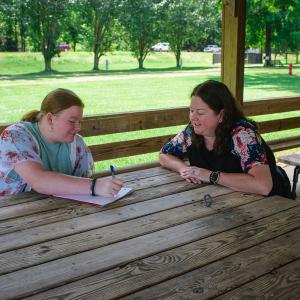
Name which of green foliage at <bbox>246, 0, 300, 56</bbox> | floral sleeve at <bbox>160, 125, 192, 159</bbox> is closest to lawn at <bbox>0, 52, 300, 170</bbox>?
green foliage at <bbox>246, 0, 300, 56</bbox>

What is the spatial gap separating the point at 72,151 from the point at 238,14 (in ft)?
8.52

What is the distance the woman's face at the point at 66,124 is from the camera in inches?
79.6

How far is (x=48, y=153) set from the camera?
212cm

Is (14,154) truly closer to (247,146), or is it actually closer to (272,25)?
(247,146)

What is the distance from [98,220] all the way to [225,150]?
0.84 metres

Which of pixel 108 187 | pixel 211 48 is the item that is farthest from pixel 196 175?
pixel 211 48

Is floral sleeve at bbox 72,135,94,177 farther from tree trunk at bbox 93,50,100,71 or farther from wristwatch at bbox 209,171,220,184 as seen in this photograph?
tree trunk at bbox 93,50,100,71

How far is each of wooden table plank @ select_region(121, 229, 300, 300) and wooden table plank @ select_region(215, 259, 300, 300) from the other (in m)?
0.02

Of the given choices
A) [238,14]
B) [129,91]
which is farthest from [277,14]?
[238,14]

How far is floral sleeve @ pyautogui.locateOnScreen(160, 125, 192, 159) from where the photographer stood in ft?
8.07

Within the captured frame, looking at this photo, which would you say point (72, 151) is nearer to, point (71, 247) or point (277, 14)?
point (71, 247)

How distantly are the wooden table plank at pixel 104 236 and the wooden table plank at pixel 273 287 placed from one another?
453mm

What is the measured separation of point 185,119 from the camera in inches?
164

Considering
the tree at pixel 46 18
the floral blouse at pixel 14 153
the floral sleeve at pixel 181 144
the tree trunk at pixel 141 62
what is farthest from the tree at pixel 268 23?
the floral blouse at pixel 14 153
